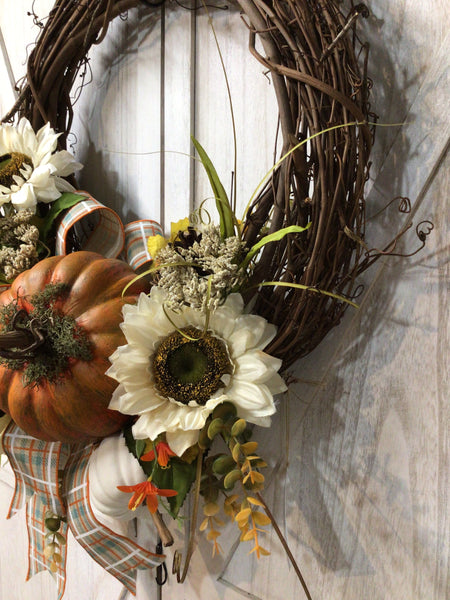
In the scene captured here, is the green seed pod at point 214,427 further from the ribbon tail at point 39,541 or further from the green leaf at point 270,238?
the ribbon tail at point 39,541

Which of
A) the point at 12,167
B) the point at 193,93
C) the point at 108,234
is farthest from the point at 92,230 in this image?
the point at 193,93

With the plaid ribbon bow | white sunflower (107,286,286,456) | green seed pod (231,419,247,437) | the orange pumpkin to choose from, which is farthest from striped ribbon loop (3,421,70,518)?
green seed pod (231,419,247,437)

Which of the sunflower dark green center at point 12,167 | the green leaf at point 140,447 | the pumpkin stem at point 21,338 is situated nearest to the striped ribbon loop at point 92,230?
the sunflower dark green center at point 12,167

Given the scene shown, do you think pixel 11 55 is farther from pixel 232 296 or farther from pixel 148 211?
pixel 232 296

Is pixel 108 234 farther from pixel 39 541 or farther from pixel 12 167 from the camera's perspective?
pixel 39 541

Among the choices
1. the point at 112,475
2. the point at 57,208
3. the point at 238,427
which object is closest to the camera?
the point at 238,427

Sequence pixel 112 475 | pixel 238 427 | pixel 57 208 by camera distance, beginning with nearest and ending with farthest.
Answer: pixel 238 427, pixel 112 475, pixel 57 208

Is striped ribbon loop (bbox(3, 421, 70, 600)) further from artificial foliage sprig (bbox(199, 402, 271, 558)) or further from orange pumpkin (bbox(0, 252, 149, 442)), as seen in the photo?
artificial foliage sprig (bbox(199, 402, 271, 558))

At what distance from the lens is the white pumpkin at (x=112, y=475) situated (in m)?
0.71

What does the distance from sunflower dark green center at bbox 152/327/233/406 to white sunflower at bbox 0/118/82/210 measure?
350mm

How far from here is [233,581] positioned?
2.98 feet

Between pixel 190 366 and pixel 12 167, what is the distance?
0.46m

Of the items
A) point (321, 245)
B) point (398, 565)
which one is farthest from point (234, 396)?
point (398, 565)

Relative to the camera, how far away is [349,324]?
2.44 ft
